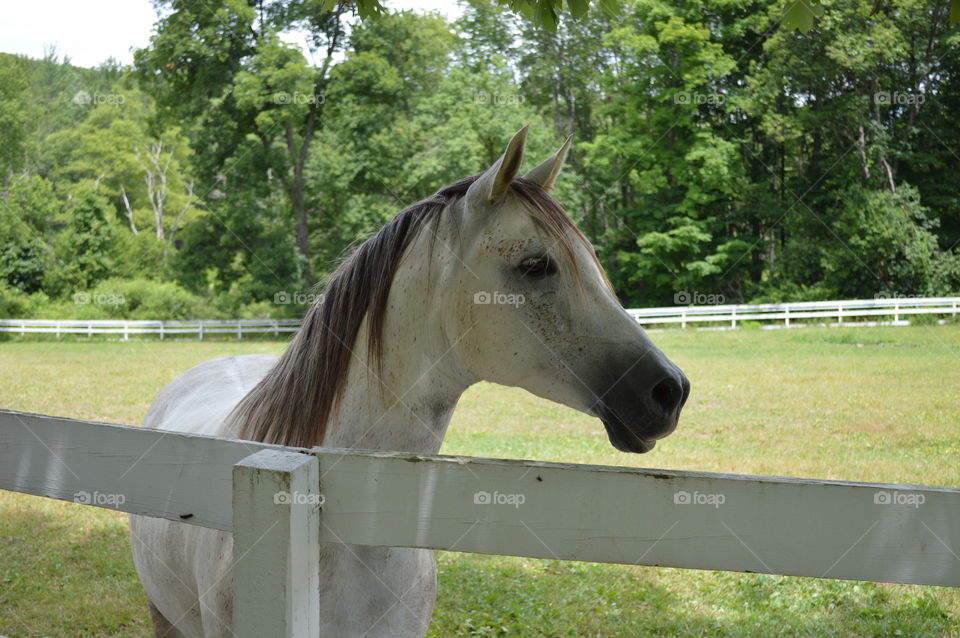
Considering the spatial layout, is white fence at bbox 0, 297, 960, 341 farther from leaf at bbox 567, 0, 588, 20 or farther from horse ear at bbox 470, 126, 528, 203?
horse ear at bbox 470, 126, 528, 203

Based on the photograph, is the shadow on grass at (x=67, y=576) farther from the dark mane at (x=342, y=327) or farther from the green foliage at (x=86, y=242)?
the green foliage at (x=86, y=242)

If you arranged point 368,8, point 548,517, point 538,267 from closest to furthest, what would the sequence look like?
point 548,517
point 538,267
point 368,8

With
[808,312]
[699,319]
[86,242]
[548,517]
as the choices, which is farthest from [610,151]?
[548,517]

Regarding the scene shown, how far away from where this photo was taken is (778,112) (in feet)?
80.0

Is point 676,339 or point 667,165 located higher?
point 667,165

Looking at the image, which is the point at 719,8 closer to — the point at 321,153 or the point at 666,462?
the point at 321,153

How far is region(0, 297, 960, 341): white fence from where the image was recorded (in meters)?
19.1

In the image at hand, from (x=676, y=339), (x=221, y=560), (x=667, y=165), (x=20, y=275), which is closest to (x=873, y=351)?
(x=676, y=339)

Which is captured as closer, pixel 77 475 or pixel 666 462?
pixel 77 475

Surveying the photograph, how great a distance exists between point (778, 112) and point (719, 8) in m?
4.58

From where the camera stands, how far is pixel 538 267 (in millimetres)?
1681

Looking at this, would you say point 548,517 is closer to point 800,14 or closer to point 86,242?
point 800,14

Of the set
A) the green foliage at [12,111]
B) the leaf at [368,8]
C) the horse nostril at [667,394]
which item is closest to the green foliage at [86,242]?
the green foliage at [12,111]

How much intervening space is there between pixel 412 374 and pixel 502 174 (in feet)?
1.77
